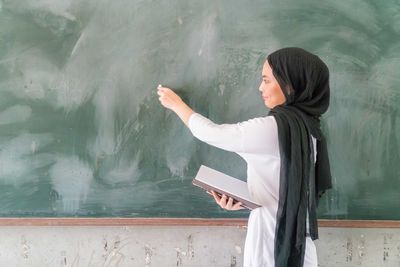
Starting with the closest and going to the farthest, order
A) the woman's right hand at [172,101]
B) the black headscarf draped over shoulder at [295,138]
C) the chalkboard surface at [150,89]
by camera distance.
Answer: the black headscarf draped over shoulder at [295,138]
the woman's right hand at [172,101]
the chalkboard surface at [150,89]

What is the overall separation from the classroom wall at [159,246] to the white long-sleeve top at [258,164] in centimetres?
36

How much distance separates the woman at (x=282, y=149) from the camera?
121 cm

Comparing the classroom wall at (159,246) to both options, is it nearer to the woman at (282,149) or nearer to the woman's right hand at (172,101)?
the woman at (282,149)

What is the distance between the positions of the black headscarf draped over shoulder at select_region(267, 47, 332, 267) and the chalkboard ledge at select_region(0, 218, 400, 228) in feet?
1.24

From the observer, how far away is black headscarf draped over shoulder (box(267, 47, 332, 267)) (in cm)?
121

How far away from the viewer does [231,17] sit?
1.56m

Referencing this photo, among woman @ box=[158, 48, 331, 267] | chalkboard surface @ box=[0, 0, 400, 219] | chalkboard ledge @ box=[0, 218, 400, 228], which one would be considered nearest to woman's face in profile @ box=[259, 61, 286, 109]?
woman @ box=[158, 48, 331, 267]

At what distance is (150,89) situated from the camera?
61.2 inches

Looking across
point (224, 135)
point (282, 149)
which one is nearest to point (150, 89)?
point (224, 135)

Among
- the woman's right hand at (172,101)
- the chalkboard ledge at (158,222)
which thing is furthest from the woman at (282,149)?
the chalkboard ledge at (158,222)

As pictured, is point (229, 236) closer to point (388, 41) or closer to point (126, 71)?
point (126, 71)

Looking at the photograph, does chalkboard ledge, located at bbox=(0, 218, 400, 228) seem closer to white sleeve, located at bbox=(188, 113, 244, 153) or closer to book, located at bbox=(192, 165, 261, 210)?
book, located at bbox=(192, 165, 261, 210)

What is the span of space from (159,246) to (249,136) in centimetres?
73

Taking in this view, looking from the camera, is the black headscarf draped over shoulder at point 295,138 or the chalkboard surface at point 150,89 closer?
the black headscarf draped over shoulder at point 295,138
